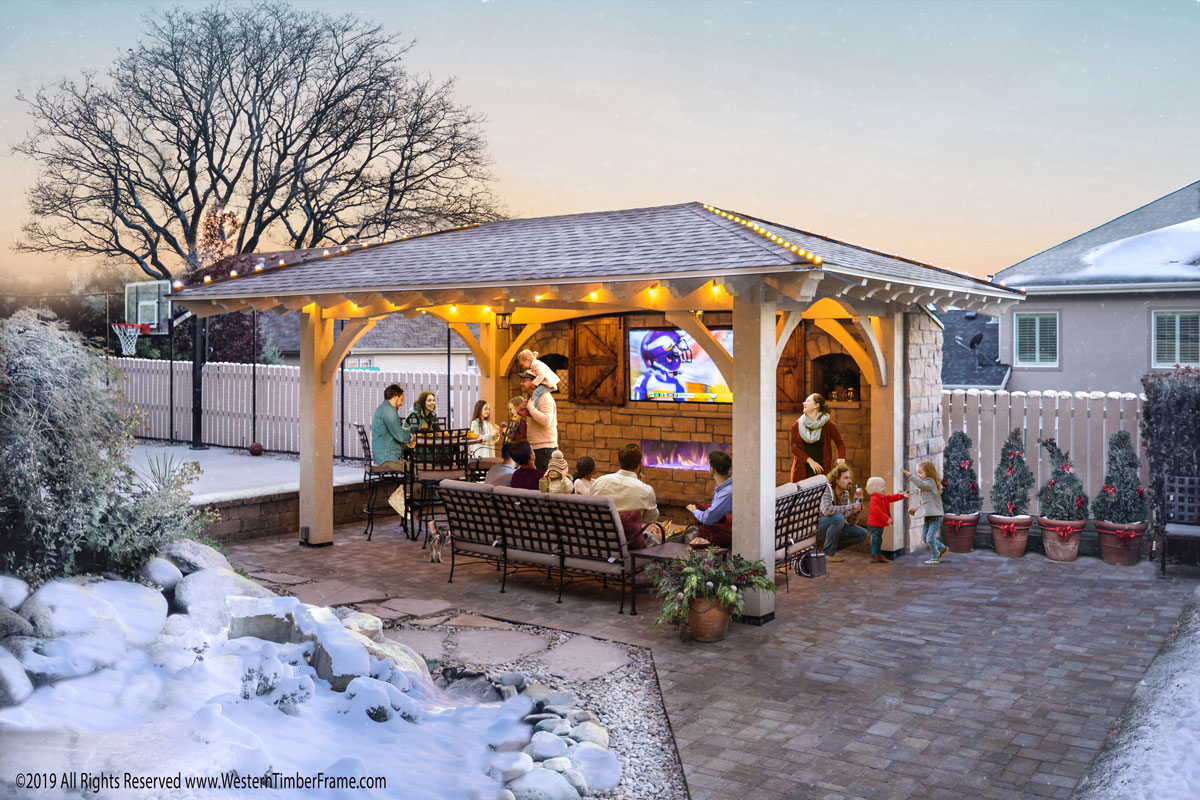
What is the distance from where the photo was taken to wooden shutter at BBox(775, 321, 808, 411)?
10992 millimetres

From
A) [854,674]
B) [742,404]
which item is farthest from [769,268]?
[854,674]

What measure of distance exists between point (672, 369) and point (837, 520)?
3.66 meters

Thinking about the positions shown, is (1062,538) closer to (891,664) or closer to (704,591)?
(891,664)

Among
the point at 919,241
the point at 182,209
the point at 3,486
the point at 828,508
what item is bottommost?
the point at 828,508

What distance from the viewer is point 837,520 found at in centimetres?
927

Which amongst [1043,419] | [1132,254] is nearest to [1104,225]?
[1132,254]

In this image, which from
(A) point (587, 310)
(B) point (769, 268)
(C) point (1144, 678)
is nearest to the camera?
(C) point (1144, 678)

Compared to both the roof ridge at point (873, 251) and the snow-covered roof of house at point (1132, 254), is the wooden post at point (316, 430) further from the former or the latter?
the snow-covered roof of house at point (1132, 254)

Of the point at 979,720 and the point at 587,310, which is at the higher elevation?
the point at 587,310

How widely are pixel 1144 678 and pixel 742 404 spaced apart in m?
3.17

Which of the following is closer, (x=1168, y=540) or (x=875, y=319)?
(x=1168, y=540)

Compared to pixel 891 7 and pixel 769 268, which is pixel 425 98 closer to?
pixel 891 7

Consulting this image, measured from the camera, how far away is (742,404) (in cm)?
737

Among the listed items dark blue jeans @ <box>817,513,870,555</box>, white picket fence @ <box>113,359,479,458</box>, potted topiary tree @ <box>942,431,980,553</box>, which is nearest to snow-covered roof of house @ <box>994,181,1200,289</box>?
potted topiary tree @ <box>942,431,980,553</box>
